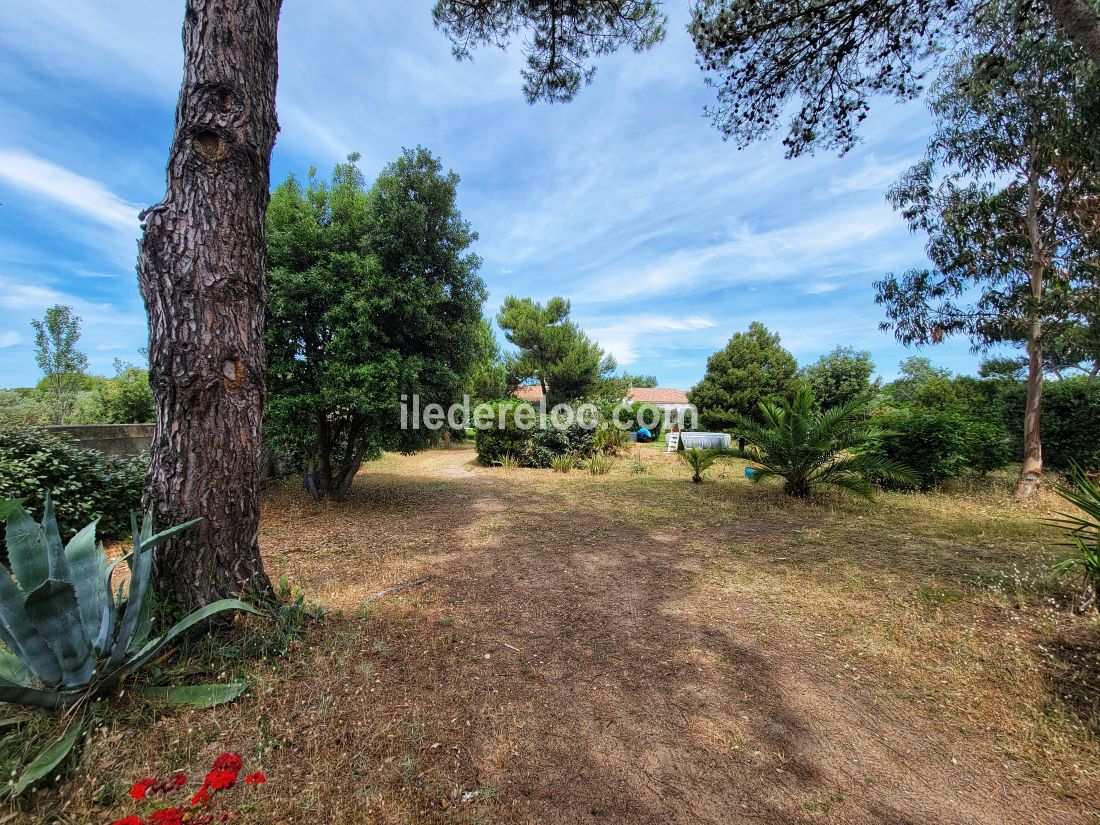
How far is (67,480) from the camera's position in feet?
13.2

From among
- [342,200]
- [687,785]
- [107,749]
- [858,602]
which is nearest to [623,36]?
[342,200]

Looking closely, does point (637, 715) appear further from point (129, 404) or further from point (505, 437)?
point (129, 404)

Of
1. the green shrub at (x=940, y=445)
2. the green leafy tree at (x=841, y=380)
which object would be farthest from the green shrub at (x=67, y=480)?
the green leafy tree at (x=841, y=380)

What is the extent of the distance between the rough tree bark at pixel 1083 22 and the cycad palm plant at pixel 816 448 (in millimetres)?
4523

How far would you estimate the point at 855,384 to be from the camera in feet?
65.0

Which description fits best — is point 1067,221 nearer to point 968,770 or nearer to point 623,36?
point 623,36

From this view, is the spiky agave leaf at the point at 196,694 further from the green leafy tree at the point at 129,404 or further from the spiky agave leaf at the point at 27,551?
the green leafy tree at the point at 129,404

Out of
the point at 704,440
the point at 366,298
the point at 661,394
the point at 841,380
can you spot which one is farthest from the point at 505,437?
the point at 661,394

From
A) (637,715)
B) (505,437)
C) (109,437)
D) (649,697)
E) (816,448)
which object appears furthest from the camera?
(505,437)

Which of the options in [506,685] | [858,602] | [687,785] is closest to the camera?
[687,785]

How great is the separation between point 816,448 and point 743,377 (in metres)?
14.0

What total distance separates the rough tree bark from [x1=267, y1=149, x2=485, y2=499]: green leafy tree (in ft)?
19.4

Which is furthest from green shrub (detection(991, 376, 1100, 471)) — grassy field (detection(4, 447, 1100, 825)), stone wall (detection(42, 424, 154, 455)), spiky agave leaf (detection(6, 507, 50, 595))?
stone wall (detection(42, 424, 154, 455))

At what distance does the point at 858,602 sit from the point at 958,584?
3.19ft
